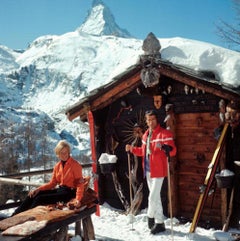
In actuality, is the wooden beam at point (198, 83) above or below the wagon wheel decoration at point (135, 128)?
above

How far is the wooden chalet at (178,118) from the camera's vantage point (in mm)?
7035

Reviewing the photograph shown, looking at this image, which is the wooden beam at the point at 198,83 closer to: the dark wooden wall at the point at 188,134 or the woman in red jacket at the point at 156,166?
the dark wooden wall at the point at 188,134

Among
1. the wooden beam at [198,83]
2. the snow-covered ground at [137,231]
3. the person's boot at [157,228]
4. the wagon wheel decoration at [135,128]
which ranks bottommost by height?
the snow-covered ground at [137,231]

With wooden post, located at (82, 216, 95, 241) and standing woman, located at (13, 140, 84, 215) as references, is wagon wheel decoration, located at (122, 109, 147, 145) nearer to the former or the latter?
standing woman, located at (13, 140, 84, 215)

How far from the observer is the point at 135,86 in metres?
8.37

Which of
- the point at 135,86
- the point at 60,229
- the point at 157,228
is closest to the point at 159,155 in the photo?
the point at 157,228

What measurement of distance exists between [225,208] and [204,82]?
8.01ft

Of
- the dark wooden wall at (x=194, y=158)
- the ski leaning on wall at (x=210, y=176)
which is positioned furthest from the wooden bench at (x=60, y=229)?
the dark wooden wall at (x=194, y=158)

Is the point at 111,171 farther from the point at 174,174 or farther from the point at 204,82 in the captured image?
the point at 204,82

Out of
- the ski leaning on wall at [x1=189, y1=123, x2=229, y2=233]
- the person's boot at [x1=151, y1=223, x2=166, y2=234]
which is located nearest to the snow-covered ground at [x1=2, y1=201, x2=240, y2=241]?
the person's boot at [x1=151, y1=223, x2=166, y2=234]

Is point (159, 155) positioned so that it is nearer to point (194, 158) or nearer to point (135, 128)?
point (194, 158)

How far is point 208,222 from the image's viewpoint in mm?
7340

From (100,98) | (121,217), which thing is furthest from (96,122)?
(121,217)

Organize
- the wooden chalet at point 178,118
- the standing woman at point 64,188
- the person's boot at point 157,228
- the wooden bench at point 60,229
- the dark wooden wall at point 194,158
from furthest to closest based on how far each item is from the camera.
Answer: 1. the dark wooden wall at point 194,158
2. the wooden chalet at point 178,118
3. the person's boot at point 157,228
4. the standing woman at point 64,188
5. the wooden bench at point 60,229
